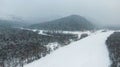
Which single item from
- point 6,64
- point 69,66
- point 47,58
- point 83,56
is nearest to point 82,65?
point 69,66

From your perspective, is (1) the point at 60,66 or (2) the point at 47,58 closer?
(1) the point at 60,66

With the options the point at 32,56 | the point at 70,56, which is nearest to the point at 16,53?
the point at 32,56

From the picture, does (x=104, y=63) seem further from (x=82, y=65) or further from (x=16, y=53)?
(x=16, y=53)

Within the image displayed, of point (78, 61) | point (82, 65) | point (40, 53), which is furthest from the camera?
point (40, 53)

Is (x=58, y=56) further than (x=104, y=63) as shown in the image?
Yes

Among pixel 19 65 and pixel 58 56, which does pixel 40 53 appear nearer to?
pixel 58 56

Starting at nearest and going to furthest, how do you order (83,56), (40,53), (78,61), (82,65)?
(82,65)
(78,61)
(83,56)
(40,53)

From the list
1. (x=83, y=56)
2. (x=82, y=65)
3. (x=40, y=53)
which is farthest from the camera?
(x=40, y=53)
